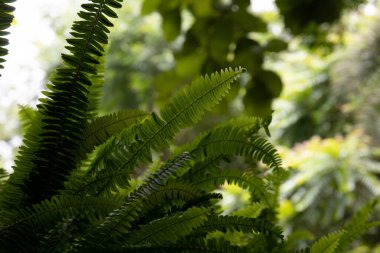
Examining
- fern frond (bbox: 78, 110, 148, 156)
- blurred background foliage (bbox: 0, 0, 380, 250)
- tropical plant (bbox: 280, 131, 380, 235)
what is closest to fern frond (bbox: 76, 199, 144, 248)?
fern frond (bbox: 78, 110, 148, 156)

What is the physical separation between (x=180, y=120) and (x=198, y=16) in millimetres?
950

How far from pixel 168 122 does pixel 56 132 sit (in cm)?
13

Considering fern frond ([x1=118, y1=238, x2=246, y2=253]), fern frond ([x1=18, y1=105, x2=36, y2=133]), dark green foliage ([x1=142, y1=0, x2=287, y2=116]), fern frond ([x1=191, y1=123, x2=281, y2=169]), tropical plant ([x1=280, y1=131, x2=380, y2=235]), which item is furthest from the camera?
tropical plant ([x1=280, y1=131, x2=380, y2=235])

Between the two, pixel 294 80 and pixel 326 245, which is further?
pixel 294 80

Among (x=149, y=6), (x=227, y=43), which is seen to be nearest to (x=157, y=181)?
(x=227, y=43)

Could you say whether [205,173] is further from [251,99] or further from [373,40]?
[373,40]

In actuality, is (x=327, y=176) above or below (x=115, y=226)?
above

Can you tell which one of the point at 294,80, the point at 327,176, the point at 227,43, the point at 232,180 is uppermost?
the point at 294,80

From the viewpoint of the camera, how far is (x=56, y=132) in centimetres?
56

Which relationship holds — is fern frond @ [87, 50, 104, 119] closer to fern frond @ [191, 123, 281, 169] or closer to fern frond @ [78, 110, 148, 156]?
fern frond @ [78, 110, 148, 156]

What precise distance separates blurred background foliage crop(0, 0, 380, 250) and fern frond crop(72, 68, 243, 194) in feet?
0.43

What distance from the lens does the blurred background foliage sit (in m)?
1.40

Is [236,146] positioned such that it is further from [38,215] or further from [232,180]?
[38,215]

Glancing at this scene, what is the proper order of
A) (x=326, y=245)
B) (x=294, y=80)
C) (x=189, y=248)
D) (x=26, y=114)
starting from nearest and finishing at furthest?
(x=189, y=248)
(x=326, y=245)
(x=26, y=114)
(x=294, y=80)
